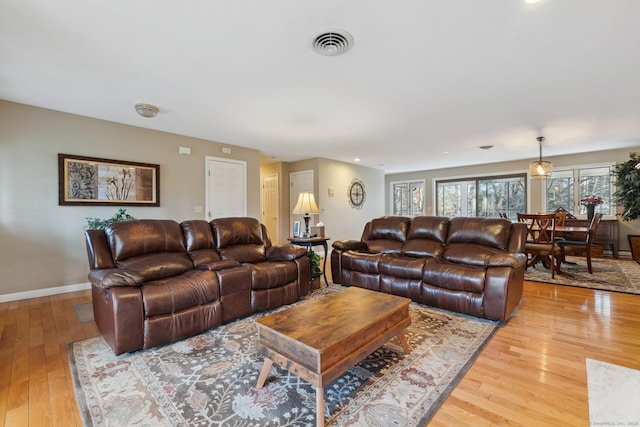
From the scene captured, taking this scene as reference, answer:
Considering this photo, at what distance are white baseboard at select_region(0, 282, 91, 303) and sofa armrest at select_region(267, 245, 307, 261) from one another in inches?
107

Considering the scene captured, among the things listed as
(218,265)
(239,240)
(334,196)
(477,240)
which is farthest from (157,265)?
(334,196)

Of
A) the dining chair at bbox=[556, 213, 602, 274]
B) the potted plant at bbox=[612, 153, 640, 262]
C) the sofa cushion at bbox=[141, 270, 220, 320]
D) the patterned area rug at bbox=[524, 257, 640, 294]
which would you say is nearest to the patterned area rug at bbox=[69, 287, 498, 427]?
the sofa cushion at bbox=[141, 270, 220, 320]

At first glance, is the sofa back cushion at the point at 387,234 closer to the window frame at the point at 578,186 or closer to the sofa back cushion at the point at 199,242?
the sofa back cushion at the point at 199,242

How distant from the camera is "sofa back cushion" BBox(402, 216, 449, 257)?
11.4ft

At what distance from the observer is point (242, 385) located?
1748 millimetres

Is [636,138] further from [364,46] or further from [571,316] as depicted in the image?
[364,46]

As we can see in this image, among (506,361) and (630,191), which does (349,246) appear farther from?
(630,191)

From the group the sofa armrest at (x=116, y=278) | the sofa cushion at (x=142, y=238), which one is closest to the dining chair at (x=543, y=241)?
the sofa cushion at (x=142, y=238)

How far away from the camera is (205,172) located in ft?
16.6

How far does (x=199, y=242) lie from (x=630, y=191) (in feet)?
25.2

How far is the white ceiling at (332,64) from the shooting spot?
73.4 inches

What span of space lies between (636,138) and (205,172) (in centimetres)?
769

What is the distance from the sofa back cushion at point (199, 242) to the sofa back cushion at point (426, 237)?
7.63ft

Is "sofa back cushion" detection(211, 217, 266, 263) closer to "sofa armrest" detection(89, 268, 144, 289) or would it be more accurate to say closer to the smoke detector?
"sofa armrest" detection(89, 268, 144, 289)
